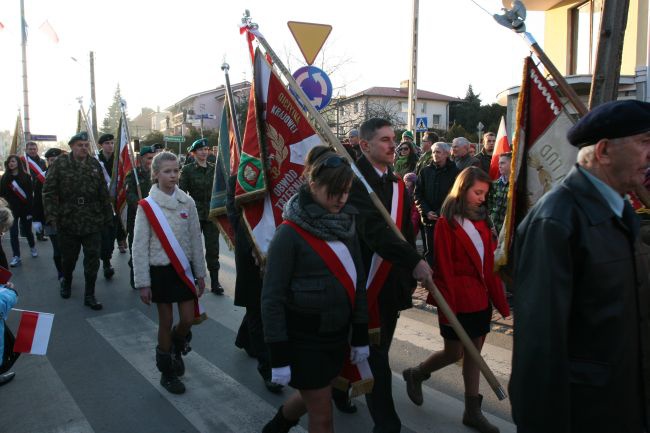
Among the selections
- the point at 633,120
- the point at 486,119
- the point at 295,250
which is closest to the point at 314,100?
the point at 295,250

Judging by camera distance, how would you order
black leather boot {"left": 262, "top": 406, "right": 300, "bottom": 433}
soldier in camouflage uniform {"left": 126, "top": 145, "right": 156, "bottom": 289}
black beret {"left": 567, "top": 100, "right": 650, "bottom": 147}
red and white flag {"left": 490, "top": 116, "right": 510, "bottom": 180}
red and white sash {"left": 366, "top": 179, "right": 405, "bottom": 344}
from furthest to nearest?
soldier in camouflage uniform {"left": 126, "top": 145, "right": 156, "bottom": 289} → red and white flag {"left": 490, "top": 116, "right": 510, "bottom": 180} → red and white sash {"left": 366, "top": 179, "right": 405, "bottom": 344} → black leather boot {"left": 262, "top": 406, "right": 300, "bottom": 433} → black beret {"left": 567, "top": 100, "right": 650, "bottom": 147}

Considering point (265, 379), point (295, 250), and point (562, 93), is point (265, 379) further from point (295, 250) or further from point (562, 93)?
point (562, 93)

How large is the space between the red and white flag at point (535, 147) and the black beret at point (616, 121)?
196 cm

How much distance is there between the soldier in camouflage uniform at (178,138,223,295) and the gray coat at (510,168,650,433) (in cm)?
599

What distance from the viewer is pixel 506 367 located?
4824 millimetres

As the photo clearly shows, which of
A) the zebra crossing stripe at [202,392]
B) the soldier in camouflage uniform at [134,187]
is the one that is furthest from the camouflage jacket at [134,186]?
the zebra crossing stripe at [202,392]

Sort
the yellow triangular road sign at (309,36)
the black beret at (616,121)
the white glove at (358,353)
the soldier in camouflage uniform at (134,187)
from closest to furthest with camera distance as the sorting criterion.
A: the black beret at (616,121)
the white glove at (358,353)
the yellow triangular road sign at (309,36)
the soldier in camouflage uniform at (134,187)

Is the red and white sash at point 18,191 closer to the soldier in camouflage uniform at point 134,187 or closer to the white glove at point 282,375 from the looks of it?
the soldier in camouflage uniform at point 134,187

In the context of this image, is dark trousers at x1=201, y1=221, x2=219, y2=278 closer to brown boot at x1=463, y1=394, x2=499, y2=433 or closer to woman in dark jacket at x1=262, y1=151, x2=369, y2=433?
brown boot at x1=463, y1=394, x2=499, y2=433

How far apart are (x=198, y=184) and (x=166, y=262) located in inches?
128

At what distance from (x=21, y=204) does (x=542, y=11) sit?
633 inches

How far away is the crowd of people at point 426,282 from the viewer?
1772 mm

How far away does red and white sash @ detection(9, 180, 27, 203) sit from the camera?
33.7 feet

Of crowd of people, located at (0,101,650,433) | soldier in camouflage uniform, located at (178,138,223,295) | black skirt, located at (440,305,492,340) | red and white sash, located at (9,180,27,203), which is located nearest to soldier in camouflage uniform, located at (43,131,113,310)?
soldier in camouflage uniform, located at (178,138,223,295)
